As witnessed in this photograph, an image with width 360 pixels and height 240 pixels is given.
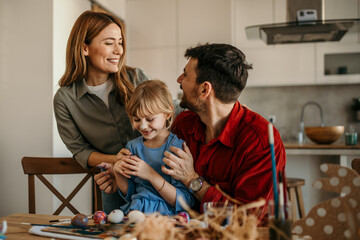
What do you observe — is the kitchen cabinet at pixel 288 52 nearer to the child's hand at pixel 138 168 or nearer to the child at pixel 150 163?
the child at pixel 150 163

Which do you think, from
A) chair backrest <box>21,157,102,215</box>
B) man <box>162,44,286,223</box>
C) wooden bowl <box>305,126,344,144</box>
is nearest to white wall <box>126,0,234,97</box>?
wooden bowl <box>305,126,344,144</box>

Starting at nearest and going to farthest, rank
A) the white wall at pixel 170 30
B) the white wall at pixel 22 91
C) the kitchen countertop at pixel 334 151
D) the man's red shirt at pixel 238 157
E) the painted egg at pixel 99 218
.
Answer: the painted egg at pixel 99 218 → the man's red shirt at pixel 238 157 → the white wall at pixel 22 91 → the kitchen countertop at pixel 334 151 → the white wall at pixel 170 30

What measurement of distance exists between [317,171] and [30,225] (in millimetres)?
3322

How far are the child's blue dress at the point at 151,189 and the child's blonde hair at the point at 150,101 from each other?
0.52 feet

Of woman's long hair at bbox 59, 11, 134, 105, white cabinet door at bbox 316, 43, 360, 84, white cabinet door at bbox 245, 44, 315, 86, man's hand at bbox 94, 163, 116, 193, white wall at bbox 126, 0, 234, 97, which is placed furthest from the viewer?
white wall at bbox 126, 0, 234, 97

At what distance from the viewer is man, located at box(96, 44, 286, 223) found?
4.91ft

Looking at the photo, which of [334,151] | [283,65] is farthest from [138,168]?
[283,65]

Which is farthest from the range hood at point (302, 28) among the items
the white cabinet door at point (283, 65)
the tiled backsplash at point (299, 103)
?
the tiled backsplash at point (299, 103)

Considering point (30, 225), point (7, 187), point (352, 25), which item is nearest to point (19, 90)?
point (7, 187)

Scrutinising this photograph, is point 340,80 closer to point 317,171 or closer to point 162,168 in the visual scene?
point 317,171

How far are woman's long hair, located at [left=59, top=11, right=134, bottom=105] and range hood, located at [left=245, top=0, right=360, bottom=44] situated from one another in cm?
188

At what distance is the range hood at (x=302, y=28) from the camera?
11.0 ft

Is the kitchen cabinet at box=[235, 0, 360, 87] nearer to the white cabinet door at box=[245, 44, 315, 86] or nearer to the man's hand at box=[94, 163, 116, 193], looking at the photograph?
the white cabinet door at box=[245, 44, 315, 86]

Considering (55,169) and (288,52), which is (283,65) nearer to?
(288,52)
